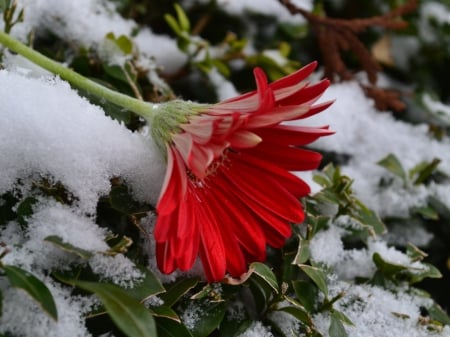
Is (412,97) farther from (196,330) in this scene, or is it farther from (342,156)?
(196,330)

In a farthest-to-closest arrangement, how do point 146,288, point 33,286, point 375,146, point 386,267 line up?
point 375,146, point 386,267, point 146,288, point 33,286

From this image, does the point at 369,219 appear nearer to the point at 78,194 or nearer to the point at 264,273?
the point at 264,273

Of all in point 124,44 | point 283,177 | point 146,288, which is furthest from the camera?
point 124,44

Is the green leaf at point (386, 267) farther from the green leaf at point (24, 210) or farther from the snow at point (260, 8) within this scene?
the snow at point (260, 8)

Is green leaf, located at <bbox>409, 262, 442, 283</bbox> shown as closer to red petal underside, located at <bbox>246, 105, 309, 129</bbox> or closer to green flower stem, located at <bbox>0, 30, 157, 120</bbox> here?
red petal underside, located at <bbox>246, 105, 309, 129</bbox>

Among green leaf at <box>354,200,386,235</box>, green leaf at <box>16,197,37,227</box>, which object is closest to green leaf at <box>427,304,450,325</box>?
green leaf at <box>354,200,386,235</box>

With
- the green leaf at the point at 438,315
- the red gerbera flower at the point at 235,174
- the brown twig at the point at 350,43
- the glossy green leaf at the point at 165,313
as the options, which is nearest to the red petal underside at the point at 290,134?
the red gerbera flower at the point at 235,174

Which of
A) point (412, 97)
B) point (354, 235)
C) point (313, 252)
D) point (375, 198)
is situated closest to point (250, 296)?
point (313, 252)

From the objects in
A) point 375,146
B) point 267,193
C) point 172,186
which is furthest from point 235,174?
point 375,146
